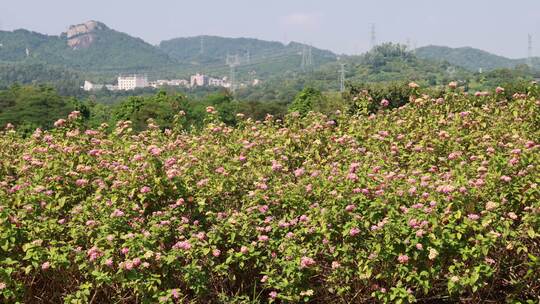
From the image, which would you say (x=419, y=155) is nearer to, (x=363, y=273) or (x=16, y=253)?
(x=363, y=273)

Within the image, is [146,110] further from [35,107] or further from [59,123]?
[59,123]

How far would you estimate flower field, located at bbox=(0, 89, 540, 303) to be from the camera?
375 cm

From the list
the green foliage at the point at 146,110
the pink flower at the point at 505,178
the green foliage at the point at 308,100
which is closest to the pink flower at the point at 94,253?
the pink flower at the point at 505,178

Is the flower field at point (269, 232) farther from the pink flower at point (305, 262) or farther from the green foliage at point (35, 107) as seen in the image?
the green foliage at point (35, 107)

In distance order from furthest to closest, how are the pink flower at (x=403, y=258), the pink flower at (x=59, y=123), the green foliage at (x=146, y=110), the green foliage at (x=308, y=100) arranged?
the green foliage at (x=308, y=100) → the green foliage at (x=146, y=110) → the pink flower at (x=59, y=123) → the pink flower at (x=403, y=258)

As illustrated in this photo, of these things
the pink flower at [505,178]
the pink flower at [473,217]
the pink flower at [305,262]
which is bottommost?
the pink flower at [305,262]

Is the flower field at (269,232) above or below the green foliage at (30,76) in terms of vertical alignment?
below

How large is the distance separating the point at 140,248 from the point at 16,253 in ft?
3.09

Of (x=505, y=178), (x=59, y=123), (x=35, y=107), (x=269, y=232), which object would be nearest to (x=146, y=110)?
(x=35, y=107)

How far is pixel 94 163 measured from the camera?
5.24m

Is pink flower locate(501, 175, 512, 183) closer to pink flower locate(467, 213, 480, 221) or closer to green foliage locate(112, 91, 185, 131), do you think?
pink flower locate(467, 213, 480, 221)

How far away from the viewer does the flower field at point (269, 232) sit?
3.75 m

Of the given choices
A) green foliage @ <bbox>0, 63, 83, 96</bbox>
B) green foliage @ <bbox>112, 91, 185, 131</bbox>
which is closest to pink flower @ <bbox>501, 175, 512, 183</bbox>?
green foliage @ <bbox>112, 91, 185, 131</bbox>

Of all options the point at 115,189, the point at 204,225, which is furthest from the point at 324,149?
the point at 115,189
